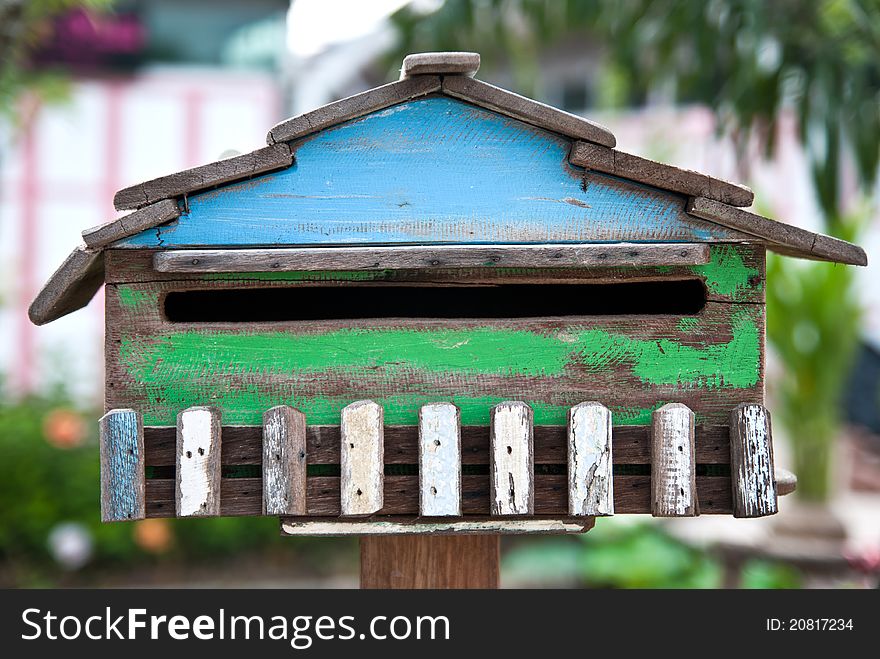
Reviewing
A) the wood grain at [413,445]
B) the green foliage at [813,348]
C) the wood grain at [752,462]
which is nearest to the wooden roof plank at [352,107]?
the wood grain at [413,445]

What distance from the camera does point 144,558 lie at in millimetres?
5785

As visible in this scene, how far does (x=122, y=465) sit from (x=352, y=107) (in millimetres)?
654

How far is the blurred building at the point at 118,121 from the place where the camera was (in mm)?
7492

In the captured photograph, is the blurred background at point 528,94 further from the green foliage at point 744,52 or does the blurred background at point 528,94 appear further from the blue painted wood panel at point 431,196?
the blue painted wood panel at point 431,196

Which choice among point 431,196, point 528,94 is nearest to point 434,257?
point 431,196

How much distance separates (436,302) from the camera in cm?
177

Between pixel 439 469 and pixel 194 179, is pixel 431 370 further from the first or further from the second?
pixel 194 179

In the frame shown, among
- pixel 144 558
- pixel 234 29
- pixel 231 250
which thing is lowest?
pixel 144 558

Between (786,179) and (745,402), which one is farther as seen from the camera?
(786,179)
